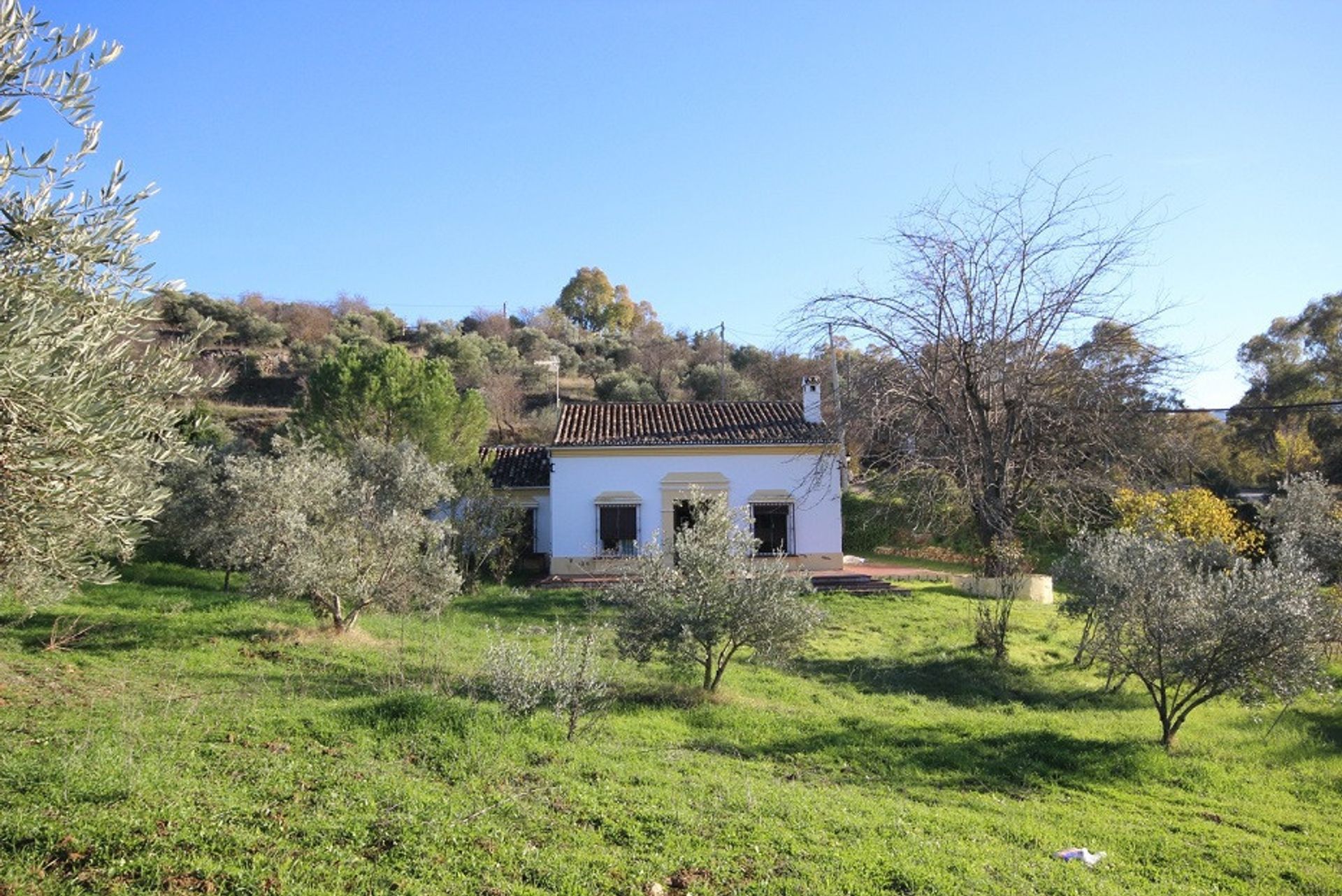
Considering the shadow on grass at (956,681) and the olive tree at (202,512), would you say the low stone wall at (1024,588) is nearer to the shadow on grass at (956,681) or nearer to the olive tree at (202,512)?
the shadow on grass at (956,681)

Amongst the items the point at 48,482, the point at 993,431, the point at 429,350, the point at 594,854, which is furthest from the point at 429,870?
the point at 429,350

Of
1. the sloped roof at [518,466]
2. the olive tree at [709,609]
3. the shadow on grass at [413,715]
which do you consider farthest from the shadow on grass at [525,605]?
the shadow on grass at [413,715]

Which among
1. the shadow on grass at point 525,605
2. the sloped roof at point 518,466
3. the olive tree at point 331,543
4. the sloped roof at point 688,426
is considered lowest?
the shadow on grass at point 525,605

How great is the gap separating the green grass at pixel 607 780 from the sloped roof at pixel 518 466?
13420 mm

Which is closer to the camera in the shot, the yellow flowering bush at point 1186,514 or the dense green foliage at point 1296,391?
the yellow flowering bush at point 1186,514

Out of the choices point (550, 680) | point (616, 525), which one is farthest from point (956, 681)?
point (616, 525)

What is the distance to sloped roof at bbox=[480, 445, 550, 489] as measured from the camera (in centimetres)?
2697

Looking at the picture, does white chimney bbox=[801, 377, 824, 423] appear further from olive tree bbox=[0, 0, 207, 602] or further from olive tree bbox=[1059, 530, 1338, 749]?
olive tree bbox=[0, 0, 207, 602]

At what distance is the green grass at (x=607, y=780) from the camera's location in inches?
198

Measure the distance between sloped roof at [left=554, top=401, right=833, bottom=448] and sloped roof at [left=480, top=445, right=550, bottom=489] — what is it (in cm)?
156

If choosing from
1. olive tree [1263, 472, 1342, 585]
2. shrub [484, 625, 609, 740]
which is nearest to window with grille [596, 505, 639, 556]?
olive tree [1263, 472, 1342, 585]

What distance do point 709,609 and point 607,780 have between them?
14.3 ft

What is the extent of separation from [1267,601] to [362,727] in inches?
402

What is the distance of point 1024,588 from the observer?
19.9 m
